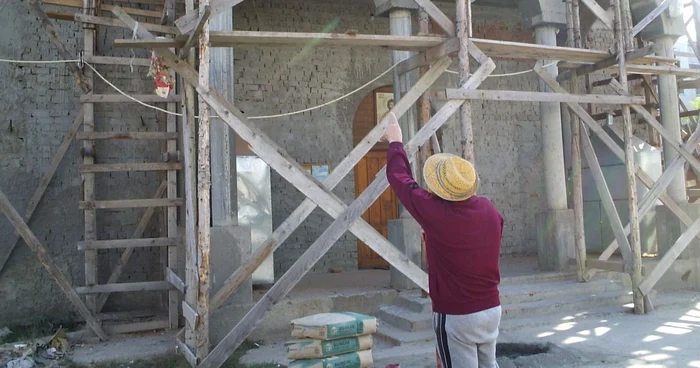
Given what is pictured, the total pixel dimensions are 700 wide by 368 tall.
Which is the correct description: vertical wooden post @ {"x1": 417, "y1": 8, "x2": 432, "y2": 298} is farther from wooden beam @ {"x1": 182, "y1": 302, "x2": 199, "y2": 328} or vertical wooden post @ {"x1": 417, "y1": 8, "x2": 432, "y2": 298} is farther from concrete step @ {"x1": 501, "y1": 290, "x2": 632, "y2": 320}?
wooden beam @ {"x1": 182, "y1": 302, "x2": 199, "y2": 328}

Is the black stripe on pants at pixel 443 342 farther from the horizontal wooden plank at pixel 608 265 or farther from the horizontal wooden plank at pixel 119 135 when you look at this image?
the horizontal wooden plank at pixel 608 265

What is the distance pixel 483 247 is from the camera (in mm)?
3258

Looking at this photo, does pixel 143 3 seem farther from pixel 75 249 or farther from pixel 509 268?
pixel 509 268

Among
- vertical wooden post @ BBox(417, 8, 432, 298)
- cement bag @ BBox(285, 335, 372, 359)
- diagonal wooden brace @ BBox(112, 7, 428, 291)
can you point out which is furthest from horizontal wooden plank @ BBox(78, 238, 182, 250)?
vertical wooden post @ BBox(417, 8, 432, 298)

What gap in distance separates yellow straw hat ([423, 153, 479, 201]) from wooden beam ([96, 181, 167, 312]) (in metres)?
5.41

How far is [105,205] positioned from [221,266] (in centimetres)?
182

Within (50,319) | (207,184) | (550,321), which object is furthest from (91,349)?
(550,321)

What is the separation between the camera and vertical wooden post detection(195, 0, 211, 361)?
5070 millimetres

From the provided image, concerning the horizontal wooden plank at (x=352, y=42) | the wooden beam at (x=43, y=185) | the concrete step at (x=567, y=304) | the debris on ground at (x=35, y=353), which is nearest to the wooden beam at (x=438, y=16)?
the horizontal wooden plank at (x=352, y=42)

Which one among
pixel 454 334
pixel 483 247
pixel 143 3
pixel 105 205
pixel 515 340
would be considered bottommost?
pixel 515 340

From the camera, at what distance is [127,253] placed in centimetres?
762

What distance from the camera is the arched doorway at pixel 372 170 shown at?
34.3 ft

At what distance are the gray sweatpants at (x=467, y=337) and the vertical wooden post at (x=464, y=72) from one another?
9.49 feet

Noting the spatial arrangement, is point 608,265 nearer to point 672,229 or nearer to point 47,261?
point 672,229
